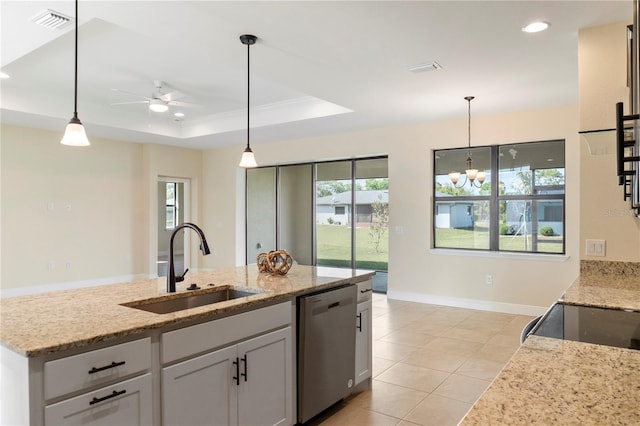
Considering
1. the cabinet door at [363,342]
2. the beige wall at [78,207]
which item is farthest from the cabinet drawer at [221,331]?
the beige wall at [78,207]

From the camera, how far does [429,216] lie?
19.7ft

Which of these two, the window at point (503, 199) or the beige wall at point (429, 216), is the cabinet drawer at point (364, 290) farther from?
the window at point (503, 199)

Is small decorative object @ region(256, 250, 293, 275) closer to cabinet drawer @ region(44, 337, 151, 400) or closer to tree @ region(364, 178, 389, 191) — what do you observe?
cabinet drawer @ region(44, 337, 151, 400)

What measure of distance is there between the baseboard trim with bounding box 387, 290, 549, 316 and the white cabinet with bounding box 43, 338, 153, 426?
4.89 m

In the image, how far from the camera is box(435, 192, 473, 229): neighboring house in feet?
19.3

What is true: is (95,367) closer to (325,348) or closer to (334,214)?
(325,348)

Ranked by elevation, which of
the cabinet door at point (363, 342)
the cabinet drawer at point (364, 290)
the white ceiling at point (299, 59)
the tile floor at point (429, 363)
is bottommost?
the tile floor at point (429, 363)

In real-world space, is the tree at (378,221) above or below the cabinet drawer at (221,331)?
above

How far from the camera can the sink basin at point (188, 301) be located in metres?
2.23

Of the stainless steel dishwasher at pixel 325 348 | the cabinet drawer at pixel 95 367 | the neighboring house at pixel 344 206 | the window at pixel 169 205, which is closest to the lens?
the cabinet drawer at pixel 95 367

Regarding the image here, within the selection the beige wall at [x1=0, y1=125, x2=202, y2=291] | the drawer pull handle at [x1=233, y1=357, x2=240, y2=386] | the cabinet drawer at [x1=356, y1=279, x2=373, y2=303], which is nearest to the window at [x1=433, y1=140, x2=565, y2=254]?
the cabinet drawer at [x1=356, y1=279, x2=373, y2=303]

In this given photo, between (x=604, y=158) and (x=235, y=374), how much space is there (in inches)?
105

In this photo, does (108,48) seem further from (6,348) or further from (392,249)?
(392,249)

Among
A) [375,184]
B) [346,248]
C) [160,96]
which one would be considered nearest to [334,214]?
[346,248]
